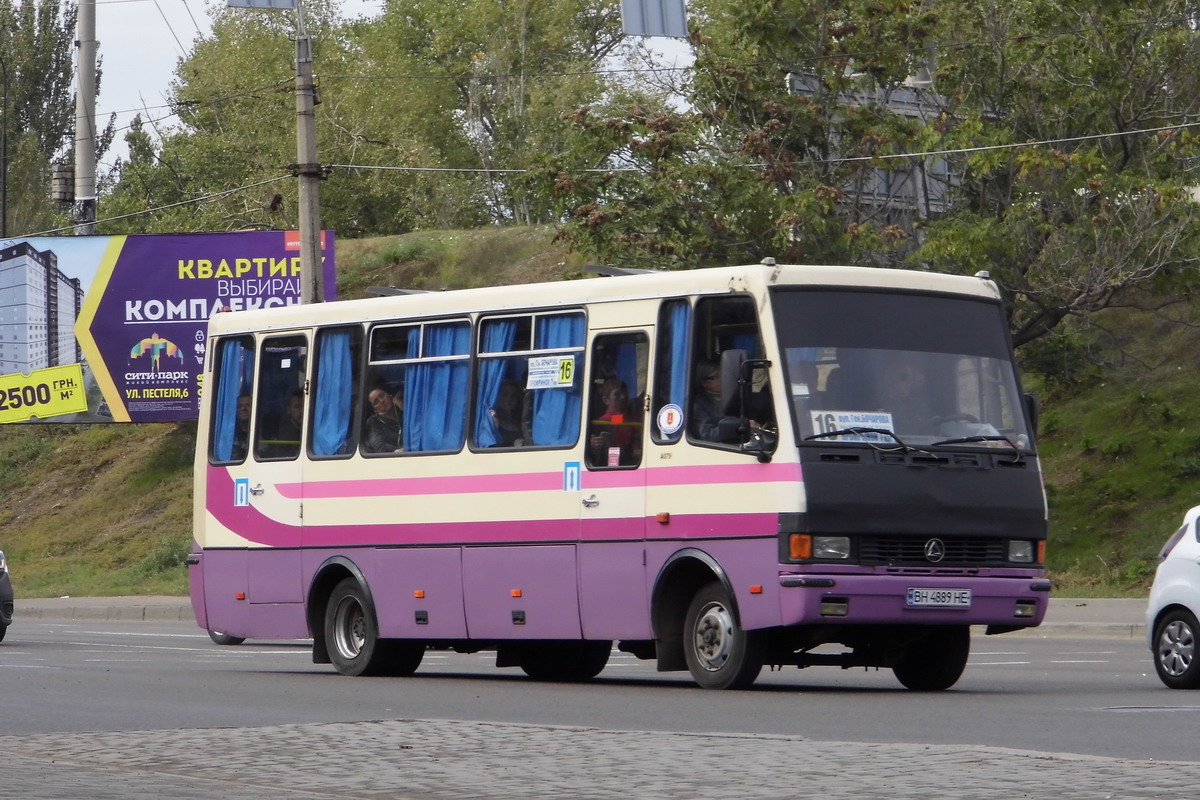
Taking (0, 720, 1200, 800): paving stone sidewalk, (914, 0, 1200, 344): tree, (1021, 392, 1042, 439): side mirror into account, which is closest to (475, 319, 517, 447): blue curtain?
(1021, 392, 1042, 439): side mirror

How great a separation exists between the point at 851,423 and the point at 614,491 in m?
1.92

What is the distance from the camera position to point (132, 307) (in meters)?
40.7

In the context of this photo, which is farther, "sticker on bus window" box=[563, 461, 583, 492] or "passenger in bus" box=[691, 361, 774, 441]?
"sticker on bus window" box=[563, 461, 583, 492]

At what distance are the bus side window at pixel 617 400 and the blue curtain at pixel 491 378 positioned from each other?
3.26 ft

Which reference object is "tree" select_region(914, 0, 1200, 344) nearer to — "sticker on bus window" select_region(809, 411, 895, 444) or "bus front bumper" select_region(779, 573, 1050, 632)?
"bus front bumper" select_region(779, 573, 1050, 632)

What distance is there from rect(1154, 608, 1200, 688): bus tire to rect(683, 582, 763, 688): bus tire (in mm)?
3014

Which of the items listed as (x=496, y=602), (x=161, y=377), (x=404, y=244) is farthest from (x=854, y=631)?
(x=404, y=244)

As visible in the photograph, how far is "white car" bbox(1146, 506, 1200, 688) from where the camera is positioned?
1502 cm

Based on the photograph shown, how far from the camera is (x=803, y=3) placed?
30.4m

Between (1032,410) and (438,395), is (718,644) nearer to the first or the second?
(1032,410)

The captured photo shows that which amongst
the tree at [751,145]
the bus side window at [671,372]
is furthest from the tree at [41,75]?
the bus side window at [671,372]

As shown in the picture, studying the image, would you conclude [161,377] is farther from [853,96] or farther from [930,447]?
[930,447]

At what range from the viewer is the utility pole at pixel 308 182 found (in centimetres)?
2814

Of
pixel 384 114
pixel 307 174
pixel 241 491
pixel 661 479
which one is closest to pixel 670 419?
pixel 661 479
